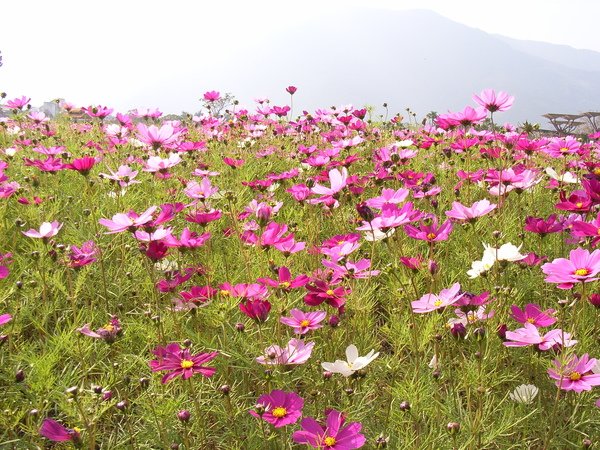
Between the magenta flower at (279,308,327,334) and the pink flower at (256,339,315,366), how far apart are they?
0.15ft

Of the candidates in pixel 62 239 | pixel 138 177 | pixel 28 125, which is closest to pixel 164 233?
pixel 62 239

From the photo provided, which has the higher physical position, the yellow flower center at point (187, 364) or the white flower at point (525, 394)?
the yellow flower center at point (187, 364)

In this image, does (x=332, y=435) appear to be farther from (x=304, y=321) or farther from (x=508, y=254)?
(x=508, y=254)

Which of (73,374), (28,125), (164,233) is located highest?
(164,233)

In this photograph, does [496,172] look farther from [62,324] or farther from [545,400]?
[62,324]

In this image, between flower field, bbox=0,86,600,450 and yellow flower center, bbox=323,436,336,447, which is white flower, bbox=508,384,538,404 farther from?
yellow flower center, bbox=323,436,336,447

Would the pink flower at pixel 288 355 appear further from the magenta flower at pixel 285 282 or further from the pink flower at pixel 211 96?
the pink flower at pixel 211 96

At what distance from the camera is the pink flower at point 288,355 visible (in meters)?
1.05

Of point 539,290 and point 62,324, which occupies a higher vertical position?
point 539,290

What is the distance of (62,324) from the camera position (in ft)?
5.34

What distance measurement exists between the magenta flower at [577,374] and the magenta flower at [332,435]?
0.44 meters

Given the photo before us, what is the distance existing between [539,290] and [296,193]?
96 centimetres

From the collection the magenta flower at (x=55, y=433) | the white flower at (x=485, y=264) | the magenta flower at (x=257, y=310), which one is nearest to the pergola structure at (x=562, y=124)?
the white flower at (x=485, y=264)

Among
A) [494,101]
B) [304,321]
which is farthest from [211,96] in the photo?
[304,321]
